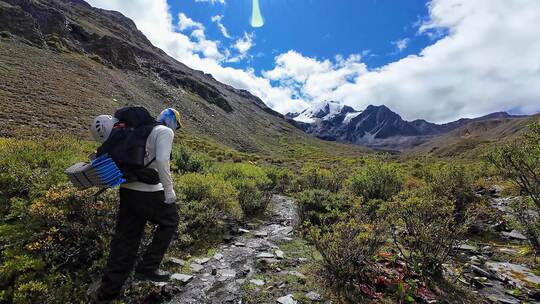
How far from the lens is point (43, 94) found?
31.5 metres

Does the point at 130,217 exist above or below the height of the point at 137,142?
below

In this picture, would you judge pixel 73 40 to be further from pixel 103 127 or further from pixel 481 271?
pixel 481 271

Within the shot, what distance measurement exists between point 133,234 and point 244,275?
7.20 ft

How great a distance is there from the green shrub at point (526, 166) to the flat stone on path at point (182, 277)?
6.92 m

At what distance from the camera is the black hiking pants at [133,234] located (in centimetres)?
434

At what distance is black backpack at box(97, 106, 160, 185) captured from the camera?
4.19m

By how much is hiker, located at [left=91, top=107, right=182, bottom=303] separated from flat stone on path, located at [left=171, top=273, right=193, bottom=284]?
62cm

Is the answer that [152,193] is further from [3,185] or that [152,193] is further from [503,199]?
[503,199]

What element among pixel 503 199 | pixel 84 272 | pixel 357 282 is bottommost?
pixel 84 272

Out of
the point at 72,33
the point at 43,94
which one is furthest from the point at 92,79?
the point at 72,33

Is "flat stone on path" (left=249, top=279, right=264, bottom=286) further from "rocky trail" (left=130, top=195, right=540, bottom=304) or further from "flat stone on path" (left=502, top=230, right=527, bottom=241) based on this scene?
"flat stone on path" (left=502, top=230, right=527, bottom=241)

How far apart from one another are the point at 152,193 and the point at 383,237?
4.00m

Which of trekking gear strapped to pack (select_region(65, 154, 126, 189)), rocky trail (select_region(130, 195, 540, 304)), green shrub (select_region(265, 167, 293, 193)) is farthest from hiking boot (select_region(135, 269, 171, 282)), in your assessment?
green shrub (select_region(265, 167, 293, 193))

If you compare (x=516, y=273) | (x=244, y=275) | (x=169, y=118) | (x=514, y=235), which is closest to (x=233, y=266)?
(x=244, y=275)
